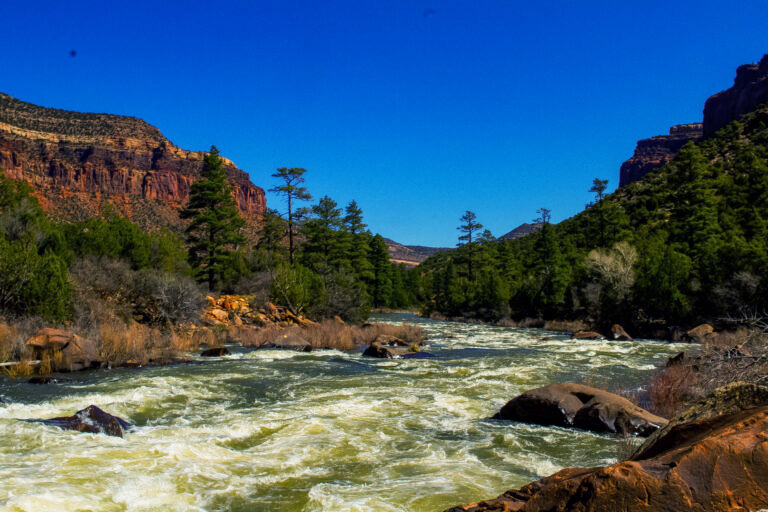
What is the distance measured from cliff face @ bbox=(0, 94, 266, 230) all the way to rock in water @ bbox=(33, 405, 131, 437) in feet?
313

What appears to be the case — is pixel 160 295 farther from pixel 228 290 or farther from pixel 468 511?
pixel 468 511

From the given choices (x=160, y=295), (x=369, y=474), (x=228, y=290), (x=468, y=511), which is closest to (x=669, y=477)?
(x=468, y=511)

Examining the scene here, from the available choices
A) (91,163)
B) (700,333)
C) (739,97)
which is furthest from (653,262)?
(91,163)

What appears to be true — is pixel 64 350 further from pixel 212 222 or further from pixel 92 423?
pixel 212 222

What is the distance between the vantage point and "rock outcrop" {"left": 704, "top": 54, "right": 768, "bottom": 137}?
123681 millimetres

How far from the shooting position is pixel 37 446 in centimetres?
722

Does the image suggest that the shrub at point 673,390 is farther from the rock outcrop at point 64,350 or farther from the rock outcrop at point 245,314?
the rock outcrop at point 245,314

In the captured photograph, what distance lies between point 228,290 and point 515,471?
102ft

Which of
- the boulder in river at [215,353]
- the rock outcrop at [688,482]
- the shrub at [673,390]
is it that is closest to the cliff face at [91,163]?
the boulder in river at [215,353]

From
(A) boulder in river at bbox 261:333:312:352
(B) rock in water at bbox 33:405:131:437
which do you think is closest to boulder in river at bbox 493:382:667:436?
(B) rock in water at bbox 33:405:131:437

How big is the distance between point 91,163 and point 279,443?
158 metres

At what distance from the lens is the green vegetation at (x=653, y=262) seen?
3111 centimetres

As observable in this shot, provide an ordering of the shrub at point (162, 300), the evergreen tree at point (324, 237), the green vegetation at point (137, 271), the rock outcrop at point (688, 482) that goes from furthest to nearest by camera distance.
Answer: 1. the evergreen tree at point (324, 237)
2. the shrub at point (162, 300)
3. the green vegetation at point (137, 271)
4. the rock outcrop at point (688, 482)

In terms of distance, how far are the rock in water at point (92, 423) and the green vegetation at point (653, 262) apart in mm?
20277
